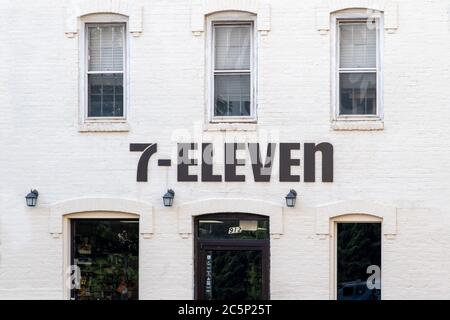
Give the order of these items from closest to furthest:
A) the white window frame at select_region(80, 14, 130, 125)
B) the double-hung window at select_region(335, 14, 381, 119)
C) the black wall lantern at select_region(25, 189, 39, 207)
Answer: the double-hung window at select_region(335, 14, 381, 119), the black wall lantern at select_region(25, 189, 39, 207), the white window frame at select_region(80, 14, 130, 125)

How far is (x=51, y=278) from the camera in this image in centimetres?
1545

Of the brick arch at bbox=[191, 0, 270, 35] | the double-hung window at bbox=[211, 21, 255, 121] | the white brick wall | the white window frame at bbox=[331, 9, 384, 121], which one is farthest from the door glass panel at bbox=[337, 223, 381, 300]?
the brick arch at bbox=[191, 0, 270, 35]

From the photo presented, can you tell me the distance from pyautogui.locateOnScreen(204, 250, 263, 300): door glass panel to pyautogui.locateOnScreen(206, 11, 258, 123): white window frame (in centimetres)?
198

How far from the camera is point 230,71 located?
1552 cm

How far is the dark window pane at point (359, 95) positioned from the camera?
50.0ft

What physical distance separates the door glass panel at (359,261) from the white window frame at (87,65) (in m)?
3.73

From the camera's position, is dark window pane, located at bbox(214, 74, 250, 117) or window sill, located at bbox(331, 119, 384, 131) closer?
window sill, located at bbox(331, 119, 384, 131)

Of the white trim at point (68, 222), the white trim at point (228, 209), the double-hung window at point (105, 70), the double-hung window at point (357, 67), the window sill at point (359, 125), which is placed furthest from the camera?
the double-hung window at point (105, 70)

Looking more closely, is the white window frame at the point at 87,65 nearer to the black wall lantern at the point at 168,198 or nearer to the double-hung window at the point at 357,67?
the black wall lantern at the point at 168,198

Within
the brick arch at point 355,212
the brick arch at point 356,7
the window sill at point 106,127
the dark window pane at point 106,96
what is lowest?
the brick arch at point 355,212

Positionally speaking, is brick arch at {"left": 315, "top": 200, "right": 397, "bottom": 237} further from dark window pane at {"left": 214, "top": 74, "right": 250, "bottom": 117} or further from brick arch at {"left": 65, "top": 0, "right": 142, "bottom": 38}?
brick arch at {"left": 65, "top": 0, "right": 142, "bottom": 38}

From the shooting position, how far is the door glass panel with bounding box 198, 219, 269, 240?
15289mm

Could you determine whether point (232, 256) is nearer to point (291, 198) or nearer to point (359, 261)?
point (291, 198)

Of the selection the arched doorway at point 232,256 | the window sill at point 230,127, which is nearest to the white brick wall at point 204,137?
the window sill at point 230,127
